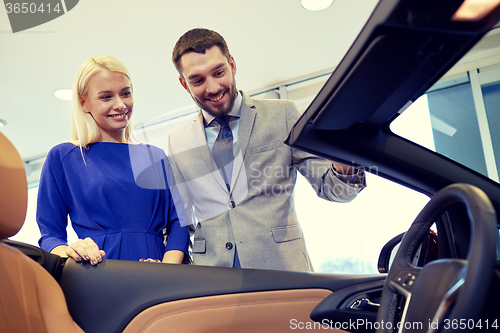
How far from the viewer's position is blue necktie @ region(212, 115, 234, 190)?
1.35 meters

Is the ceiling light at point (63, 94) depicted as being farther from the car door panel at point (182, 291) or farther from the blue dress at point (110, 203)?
the car door panel at point (182, 291)

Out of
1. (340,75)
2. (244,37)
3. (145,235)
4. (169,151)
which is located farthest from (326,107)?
(244,37)

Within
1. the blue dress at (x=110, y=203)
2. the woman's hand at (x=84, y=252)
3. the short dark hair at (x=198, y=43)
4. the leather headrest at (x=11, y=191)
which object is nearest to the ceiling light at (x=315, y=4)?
the short dark hair at (x=198, y=43)

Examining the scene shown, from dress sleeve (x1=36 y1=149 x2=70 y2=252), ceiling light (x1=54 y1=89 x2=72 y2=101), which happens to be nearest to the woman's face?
dress sleeve (x1=36 y1=149 x2=70 y2=252)

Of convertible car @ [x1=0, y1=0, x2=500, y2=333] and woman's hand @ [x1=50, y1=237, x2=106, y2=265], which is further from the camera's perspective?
woman's hand @ [x1=50, y1=237, x2=106, y2=265]

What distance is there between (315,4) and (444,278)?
2.85m

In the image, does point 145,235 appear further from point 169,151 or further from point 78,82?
point 78,82

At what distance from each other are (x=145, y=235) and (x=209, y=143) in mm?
422

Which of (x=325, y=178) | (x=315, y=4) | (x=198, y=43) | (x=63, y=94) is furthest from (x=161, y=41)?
(x=325, y=178)

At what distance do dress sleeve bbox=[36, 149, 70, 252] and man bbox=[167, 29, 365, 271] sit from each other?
0.38m

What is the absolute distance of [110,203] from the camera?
120 cm

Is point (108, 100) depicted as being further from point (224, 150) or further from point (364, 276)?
point (364, 276)

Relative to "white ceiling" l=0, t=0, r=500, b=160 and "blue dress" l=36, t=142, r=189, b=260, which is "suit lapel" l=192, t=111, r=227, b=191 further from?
"white ceiling" l=0, t=0, r=500, b=160

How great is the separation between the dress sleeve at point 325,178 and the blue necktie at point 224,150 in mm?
226
